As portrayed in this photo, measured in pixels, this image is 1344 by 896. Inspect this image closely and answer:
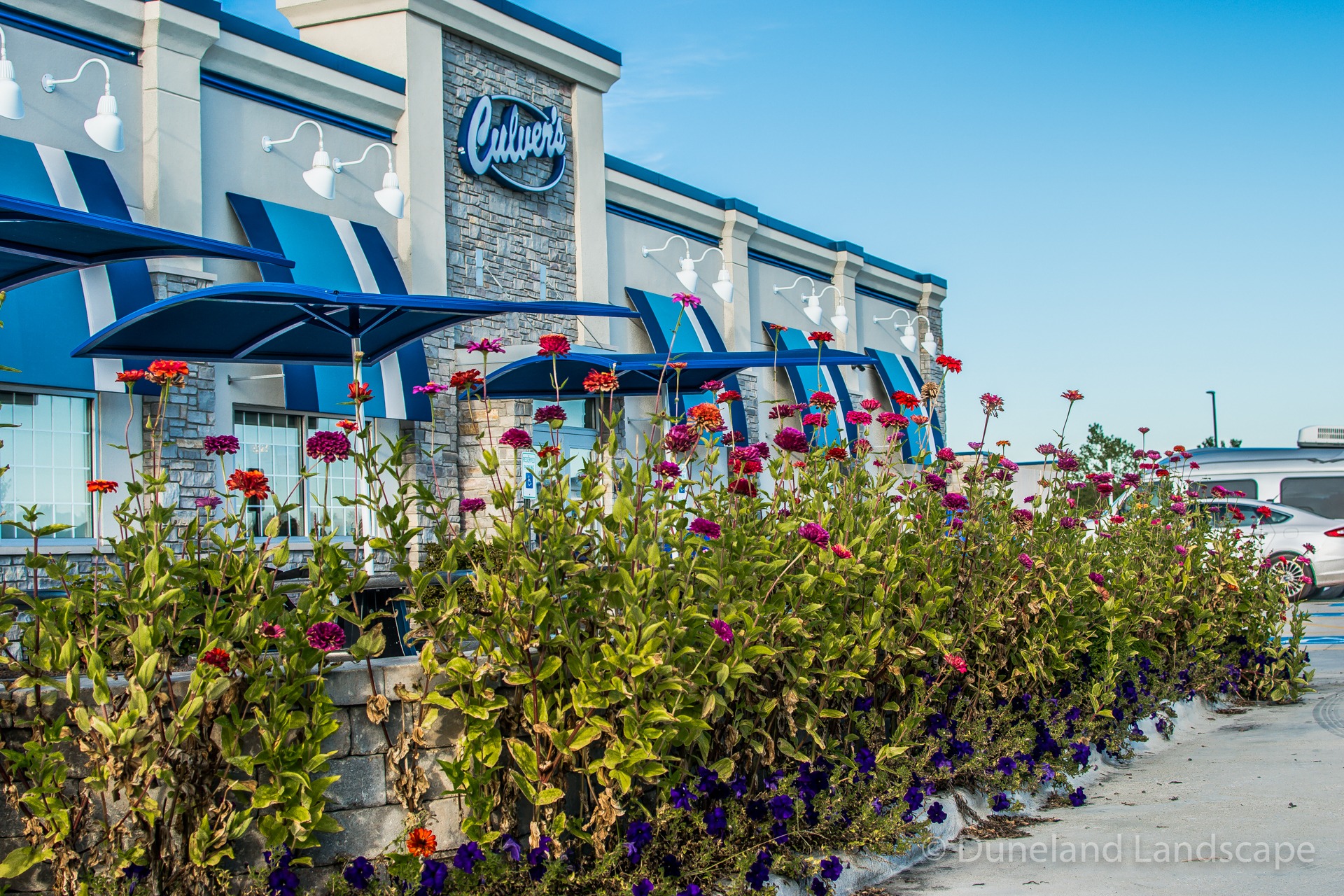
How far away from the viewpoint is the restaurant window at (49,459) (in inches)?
392

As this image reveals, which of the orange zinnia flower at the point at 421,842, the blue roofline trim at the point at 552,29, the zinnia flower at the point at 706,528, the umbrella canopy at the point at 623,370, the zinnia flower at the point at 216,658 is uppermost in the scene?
the blue roofline trim at the point at 552,29

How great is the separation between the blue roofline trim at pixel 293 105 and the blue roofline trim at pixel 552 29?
2.31m

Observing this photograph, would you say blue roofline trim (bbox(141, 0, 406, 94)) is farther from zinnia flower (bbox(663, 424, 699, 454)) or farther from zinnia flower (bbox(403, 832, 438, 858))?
zinnia flower (bbox(403, 832, 438, 858))

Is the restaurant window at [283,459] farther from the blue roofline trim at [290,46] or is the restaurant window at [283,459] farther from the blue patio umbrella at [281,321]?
the blue roofline trim at [290,46]

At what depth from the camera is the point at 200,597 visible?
3652 millimetres

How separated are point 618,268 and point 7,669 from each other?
14148mm

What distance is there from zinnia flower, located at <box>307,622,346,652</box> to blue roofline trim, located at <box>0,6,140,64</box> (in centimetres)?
919

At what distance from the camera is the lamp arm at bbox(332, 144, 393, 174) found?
42.2 feet

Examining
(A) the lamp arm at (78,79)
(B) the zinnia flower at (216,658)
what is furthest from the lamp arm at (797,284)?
(B) the zinnia flower at (216,658)

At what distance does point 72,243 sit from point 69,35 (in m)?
4.67

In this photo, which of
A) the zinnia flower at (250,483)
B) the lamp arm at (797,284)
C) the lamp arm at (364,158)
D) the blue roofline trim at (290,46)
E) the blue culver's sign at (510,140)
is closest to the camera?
the zinnia flower at (250,483)

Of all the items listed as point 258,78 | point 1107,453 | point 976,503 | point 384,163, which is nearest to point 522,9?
point 384,163

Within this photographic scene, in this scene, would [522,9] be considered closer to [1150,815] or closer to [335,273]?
[335,273]

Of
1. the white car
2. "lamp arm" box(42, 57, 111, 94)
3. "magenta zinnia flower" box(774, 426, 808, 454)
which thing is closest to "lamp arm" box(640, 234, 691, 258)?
"lamp arm" box(42, 57, 111, 94)
